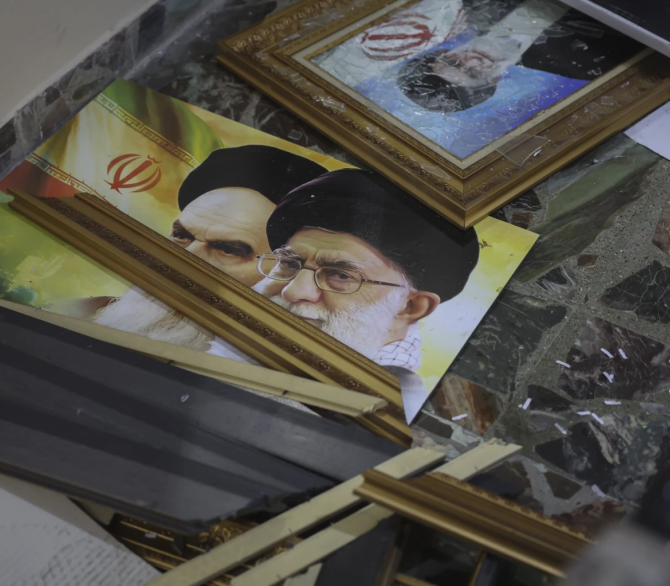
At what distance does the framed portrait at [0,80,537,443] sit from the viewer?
1826 millimetres

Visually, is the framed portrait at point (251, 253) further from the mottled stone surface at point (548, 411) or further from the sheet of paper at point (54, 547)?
the sheet of paper at point (54, 547)

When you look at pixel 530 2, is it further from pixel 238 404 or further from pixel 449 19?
pixel 238 404

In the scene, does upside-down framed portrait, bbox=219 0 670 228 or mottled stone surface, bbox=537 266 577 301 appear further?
upside-down framed portrait, bbox=219 0 670 228

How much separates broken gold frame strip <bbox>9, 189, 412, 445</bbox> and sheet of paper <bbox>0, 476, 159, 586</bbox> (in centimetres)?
56

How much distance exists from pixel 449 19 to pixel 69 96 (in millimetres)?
1335

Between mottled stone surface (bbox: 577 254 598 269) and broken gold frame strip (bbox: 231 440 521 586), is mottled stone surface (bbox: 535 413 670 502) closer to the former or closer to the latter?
broken gold frame strip (bbox: 231 440 521 586)

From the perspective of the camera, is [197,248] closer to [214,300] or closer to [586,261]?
[214,300]

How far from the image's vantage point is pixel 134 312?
1912 mm

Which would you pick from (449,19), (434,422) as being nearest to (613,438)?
(434,422)

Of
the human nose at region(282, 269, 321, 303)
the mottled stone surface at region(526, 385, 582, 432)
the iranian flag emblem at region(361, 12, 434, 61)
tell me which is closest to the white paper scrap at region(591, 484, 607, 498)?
the mottled stone surface at region(526, 385, 582, 432)

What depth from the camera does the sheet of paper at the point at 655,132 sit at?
7.29 feet

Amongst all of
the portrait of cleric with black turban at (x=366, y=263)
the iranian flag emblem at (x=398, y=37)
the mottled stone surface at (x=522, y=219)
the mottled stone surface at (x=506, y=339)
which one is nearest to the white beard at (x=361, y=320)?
the portrait of cleric with black turban at (x=366, y=263)

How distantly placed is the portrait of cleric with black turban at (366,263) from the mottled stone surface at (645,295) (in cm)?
40

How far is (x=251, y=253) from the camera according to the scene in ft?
6.59
